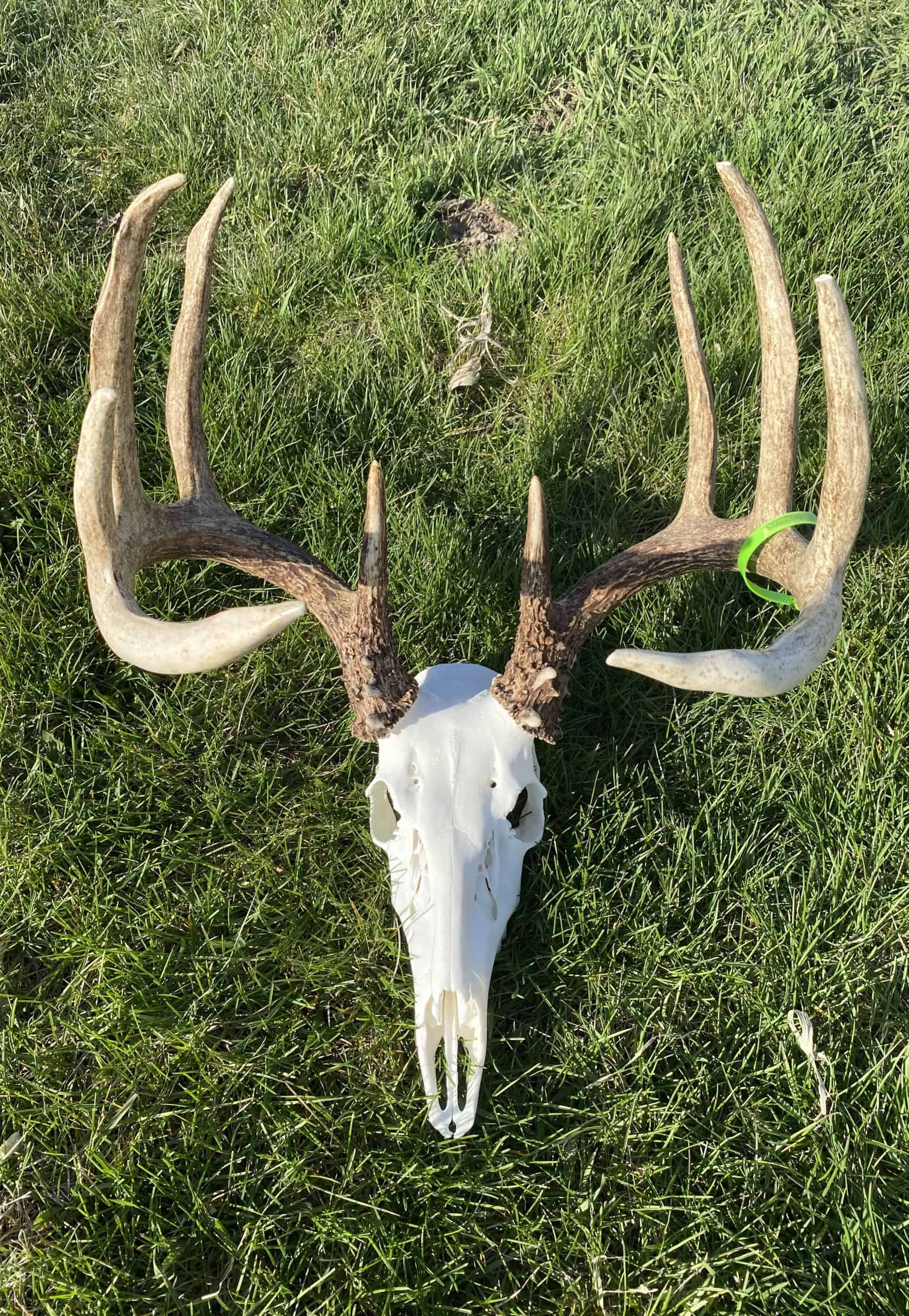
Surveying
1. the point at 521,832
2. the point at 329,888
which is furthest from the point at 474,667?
the point at 329,888

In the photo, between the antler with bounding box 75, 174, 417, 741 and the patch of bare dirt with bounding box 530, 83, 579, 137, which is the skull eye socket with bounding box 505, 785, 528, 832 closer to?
the antler with bounding box 75, 174, 417, 741

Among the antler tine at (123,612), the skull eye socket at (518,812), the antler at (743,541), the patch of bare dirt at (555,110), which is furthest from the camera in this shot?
the patch of bare dirt at (555,110)

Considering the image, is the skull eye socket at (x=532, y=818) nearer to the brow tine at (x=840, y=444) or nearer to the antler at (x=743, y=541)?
the antler at (x=743, y=541)

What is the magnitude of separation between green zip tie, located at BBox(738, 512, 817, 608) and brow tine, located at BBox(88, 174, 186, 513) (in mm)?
→ 1862

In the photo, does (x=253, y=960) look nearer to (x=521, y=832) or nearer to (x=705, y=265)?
(x=521, y=832)

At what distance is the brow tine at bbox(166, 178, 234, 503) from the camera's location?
9.87 feet

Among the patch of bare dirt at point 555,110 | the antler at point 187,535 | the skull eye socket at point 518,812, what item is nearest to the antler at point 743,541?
the skull eye socket at point 518,812

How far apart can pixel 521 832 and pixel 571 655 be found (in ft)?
1.75

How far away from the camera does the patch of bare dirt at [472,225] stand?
4.67 meters

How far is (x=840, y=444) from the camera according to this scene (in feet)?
8.57

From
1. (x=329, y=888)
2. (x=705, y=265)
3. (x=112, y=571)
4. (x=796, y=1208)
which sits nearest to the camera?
(x=112, y=571)

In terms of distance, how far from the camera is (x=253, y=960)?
3021 mm

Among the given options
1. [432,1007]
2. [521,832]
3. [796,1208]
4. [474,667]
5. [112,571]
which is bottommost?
[796,1208]

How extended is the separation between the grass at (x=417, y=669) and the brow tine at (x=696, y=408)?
56 cm
